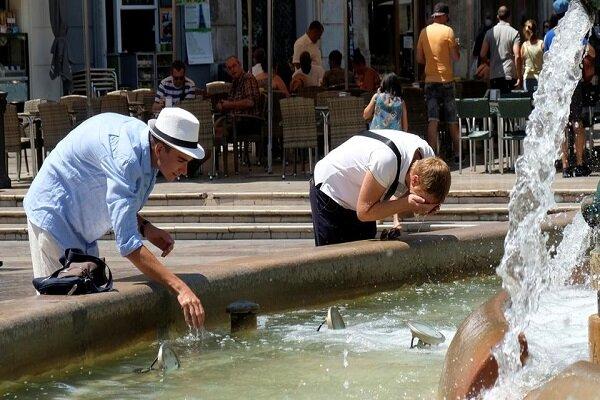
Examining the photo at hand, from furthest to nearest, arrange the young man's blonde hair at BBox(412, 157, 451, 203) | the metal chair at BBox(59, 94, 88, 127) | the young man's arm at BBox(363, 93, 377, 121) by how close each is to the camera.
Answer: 1. the metal chair at BBox(59, 94, 88, 127)
2. the young man's arm at BBox(363, 93, 377, 121)
3. the young man's blonde hair at BBox(412, 157, 451, 203)

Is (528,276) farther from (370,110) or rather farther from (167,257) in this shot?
(370,110)

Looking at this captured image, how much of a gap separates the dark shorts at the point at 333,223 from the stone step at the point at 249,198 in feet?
19.3

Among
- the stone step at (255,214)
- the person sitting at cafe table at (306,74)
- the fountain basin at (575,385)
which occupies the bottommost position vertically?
the stone step at (255,214)

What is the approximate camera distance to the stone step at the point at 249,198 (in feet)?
47.2

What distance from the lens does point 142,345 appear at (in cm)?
690

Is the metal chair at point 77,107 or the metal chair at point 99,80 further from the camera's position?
the metal chair at point 99,80

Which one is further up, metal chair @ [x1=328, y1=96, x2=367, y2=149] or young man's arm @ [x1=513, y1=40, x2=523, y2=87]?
young man's arm @ [x1=513, y1=40, x2=523, y2=87]

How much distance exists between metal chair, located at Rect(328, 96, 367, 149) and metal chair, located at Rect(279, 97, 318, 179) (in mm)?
221

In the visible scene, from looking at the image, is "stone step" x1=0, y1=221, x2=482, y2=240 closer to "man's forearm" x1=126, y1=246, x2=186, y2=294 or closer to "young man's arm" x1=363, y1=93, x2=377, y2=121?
"young man's arm" x1=363, y1=93, x2=377, y2=121

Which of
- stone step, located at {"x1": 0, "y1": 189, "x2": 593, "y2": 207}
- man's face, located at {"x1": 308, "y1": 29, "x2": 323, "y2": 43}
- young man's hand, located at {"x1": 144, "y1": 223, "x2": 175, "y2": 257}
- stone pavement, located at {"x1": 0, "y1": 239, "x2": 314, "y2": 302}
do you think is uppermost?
man's face, located at {"x1": 308, "y1": 29, "x2": 323, "y2": 43}

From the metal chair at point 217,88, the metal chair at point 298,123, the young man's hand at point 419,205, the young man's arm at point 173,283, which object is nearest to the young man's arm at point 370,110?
the metal chair at point 298,123

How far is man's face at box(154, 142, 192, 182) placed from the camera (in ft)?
20.7

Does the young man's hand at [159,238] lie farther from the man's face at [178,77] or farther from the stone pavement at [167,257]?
the man's face at [178,77]

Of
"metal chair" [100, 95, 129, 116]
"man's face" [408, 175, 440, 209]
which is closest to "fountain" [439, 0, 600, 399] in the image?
"man's face" [408, 175, 440, 209]
